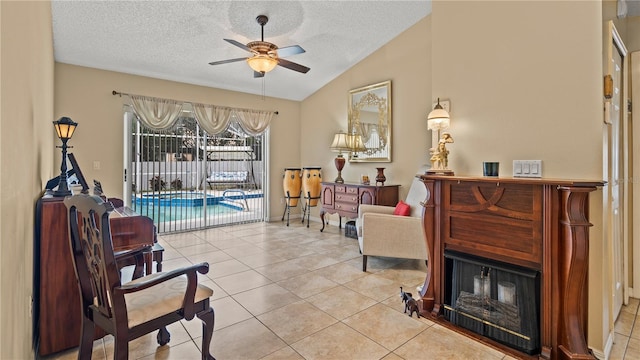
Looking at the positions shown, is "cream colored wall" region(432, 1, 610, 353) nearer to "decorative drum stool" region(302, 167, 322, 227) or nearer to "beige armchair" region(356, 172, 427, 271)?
"beige armchair" region(356, 172, 427, 271)

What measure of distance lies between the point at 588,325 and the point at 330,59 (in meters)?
4.50

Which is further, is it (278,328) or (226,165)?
(226,165)

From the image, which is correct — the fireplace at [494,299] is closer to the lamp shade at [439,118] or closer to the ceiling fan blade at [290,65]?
the lamp shade at [439,118]

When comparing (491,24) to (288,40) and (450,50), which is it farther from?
(288,40)

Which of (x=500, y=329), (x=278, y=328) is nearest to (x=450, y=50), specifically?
(x=500, y=329)

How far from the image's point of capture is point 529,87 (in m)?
2.14

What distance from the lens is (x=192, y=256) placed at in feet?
13.1

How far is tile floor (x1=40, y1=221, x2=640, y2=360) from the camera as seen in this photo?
200 cm

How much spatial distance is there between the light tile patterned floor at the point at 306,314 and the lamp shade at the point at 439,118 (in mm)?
1567

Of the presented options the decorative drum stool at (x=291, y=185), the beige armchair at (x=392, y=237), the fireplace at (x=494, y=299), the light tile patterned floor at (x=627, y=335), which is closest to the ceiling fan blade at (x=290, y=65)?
the beige armchair at (x=392, y=237)

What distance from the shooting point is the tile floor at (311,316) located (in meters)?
2.00

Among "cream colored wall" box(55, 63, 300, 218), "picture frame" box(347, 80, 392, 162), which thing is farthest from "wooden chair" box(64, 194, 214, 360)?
"picture frame" box(347, 80, 392, 162)

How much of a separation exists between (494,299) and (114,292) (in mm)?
2303

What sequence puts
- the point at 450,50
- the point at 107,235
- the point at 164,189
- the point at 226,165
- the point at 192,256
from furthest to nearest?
the point at 226,165
the point at 164,189
the point at 192,256
the point at 450,50
the point at 107,235
